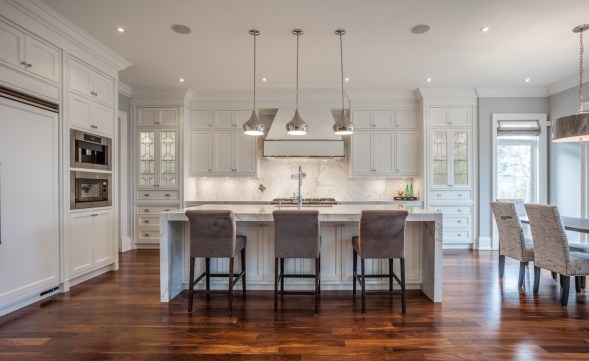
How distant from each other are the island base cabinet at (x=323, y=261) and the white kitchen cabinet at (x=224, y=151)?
250 centimetres

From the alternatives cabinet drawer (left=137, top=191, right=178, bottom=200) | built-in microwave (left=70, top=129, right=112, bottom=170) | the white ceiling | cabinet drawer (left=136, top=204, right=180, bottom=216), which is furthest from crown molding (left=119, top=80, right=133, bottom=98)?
cabinet drawer (left=136, top=204, right=180, bottom=216)

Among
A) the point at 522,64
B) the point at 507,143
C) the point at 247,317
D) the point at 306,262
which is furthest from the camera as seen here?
the point at 507,143

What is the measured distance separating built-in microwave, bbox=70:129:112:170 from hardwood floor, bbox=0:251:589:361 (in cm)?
142

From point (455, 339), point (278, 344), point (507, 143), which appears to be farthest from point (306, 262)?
point (507, 143)

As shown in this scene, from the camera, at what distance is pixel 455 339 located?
2256mm

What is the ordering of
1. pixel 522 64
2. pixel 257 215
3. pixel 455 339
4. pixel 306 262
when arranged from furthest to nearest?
pixel 522 64, pixel 306 262, pixel 257 215, pixel 455 339

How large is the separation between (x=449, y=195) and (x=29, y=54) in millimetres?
6021

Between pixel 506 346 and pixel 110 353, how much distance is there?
9.08 ft

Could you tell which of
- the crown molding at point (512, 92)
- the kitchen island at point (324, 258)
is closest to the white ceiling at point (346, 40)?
the crown molding at point (512, 92)

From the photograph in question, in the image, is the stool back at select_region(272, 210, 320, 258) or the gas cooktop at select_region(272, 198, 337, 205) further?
the gas cooktop at select_region(272, 198, 337, 205)

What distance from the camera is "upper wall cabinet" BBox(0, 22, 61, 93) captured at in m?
2.64

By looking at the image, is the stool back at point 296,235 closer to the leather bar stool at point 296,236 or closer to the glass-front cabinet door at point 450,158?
the leather bar stool at point 296,236

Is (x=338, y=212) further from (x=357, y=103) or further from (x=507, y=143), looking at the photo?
(x=507, y=143)

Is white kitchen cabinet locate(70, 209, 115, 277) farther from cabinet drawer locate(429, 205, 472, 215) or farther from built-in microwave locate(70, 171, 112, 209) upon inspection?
cabinet drawer locate(429, 205, 472, 215)
